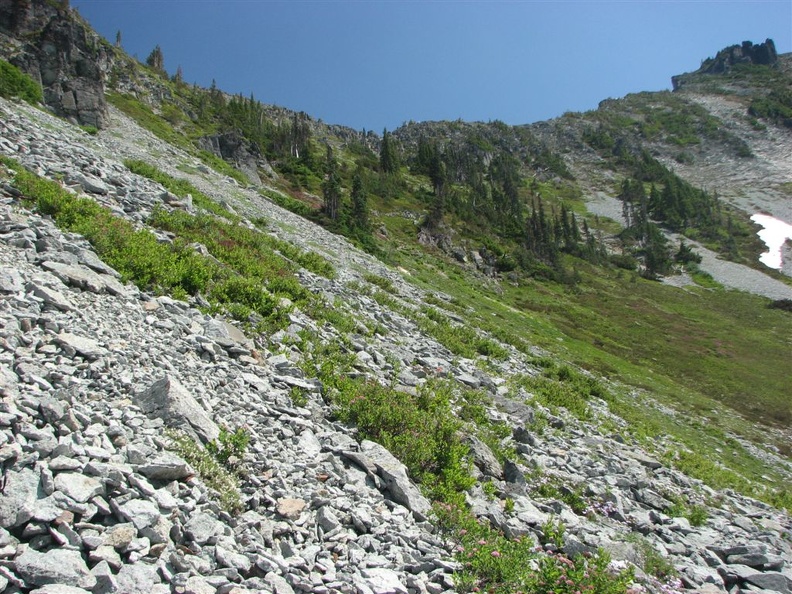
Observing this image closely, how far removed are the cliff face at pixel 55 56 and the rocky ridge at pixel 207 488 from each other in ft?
168

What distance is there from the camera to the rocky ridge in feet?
17.2

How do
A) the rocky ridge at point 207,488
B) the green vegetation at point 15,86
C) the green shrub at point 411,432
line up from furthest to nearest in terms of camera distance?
the green vegetation at point 15,86
the green shrub at point 411,432
the rocky ridge at point 207,488

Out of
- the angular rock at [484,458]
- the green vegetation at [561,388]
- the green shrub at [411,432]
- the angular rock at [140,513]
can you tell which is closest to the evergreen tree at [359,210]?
the green vegetation at [561,388]

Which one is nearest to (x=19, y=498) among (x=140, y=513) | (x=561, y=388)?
(x=140, y=513)

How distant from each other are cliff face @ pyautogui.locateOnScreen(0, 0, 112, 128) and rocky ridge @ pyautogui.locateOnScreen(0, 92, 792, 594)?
51.3 meters

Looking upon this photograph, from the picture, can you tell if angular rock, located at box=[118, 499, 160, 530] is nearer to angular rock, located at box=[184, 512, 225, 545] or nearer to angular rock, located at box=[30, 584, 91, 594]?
angular rock, located at box=[184, 512, 225, 545]

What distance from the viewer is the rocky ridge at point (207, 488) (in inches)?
207

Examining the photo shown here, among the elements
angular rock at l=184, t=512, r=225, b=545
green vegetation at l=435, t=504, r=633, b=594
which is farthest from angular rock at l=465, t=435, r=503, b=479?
angular rock at l=184, t=512, r=225, b=545

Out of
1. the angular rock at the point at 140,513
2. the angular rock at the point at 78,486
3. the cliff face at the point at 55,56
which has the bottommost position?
the angular rock at the point at 140,513

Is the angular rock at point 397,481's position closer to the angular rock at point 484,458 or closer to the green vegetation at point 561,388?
the angular rock at point 484,458

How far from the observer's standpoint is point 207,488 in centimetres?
669

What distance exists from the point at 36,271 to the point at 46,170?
30.9ft

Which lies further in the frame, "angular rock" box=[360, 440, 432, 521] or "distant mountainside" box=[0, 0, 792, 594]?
"angular rock" box=[360, 440, 432, 521]

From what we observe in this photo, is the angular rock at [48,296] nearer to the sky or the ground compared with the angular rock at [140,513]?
nearer to the sky
